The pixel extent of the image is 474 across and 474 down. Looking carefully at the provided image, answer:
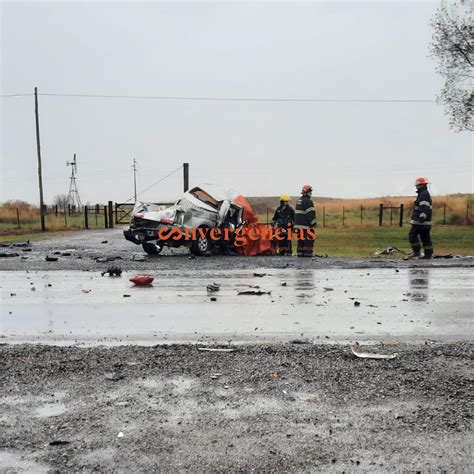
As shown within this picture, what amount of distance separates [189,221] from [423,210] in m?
6.43

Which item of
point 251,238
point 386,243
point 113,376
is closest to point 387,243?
point 386,243

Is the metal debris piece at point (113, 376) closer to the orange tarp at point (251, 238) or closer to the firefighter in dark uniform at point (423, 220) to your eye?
the firefighter in dark uniform at point (423, 220)

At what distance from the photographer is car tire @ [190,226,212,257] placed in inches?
601

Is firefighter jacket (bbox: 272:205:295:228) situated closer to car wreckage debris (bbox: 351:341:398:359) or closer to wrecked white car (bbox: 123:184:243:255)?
wrecked white car (bbox: 123:184:243:255)

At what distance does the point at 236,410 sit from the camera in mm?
3816

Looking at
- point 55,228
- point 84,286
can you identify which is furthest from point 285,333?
point 55,228

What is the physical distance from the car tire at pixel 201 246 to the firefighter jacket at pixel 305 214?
2662 millimetres

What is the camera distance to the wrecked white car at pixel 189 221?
15172mm

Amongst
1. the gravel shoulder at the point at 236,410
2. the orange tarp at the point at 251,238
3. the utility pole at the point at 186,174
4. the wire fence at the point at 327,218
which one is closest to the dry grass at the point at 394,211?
the wire fence at the point at 327,218

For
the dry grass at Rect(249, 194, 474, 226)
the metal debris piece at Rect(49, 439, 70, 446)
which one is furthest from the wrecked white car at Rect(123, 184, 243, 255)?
the dry grass at Rect(249, 194, 474, 226)

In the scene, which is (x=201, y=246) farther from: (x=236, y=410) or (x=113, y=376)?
(x=236, y=410)

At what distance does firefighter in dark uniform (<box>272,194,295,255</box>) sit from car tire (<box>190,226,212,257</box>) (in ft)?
7.25

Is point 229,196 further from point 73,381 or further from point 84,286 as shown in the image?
point 73,381

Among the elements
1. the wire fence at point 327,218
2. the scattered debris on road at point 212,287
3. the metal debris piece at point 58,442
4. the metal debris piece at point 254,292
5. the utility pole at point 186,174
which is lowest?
the metal debris piece at point 58,442
